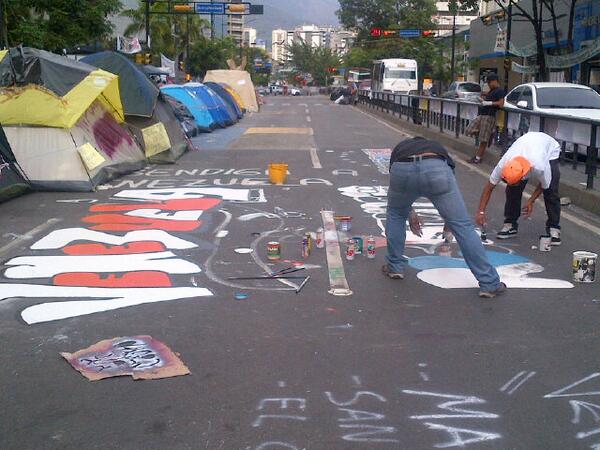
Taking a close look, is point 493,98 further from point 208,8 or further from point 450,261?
point 208,8

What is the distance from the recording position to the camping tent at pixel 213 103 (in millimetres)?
26266

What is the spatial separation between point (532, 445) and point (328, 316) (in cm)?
224

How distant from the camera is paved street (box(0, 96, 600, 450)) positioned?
3844 millimetres

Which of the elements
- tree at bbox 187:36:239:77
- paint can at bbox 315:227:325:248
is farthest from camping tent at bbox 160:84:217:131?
tree at bbox 187:36:239:77

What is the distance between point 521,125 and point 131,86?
7.95m

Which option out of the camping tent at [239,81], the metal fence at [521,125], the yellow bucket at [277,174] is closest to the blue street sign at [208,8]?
the camping tent at [239,81]

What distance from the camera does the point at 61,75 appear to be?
40.6 feet

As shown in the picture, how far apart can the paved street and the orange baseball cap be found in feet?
2.94

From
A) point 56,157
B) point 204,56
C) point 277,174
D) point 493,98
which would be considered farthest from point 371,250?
point 204,56

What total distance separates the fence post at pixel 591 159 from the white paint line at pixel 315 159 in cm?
596

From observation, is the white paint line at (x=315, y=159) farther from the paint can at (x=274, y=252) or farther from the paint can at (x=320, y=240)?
the paint can at (x=274, y=252)

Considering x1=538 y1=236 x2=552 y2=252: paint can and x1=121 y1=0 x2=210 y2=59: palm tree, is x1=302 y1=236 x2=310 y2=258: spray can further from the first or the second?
x1=121 y1=0 x2=210 y2=59: palm tree

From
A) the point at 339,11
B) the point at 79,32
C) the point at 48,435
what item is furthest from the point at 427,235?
the point at 339,11

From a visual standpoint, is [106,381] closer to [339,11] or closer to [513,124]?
[513,124]
